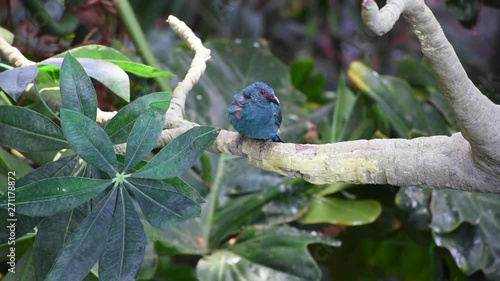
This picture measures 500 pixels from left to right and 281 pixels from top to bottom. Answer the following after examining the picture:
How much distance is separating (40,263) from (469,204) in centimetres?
99

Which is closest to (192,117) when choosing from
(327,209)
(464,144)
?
(327,209)

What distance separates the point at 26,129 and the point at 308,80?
1428mm

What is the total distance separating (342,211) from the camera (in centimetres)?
157

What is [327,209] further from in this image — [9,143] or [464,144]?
[9,143]

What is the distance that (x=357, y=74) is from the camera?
66.9 inches

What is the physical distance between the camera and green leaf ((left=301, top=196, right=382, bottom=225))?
152cm

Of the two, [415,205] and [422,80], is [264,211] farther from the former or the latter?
[422,80]

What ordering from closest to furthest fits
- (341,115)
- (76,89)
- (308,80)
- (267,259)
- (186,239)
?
1. (76,89)
2. (267,259)
3. (186,239)
4. (341,115)
5. (308,80)

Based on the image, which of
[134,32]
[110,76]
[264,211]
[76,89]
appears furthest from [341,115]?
[76,89]

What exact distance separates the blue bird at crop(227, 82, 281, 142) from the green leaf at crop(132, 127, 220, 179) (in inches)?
5.7

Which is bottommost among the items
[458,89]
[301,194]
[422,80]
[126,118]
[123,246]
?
[301,194]

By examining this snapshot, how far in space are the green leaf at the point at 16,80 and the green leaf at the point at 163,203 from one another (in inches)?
8.7

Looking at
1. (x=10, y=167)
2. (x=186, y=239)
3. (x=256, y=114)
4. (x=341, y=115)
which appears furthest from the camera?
(x=341, y=115)

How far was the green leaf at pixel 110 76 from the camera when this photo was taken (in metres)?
1.05
